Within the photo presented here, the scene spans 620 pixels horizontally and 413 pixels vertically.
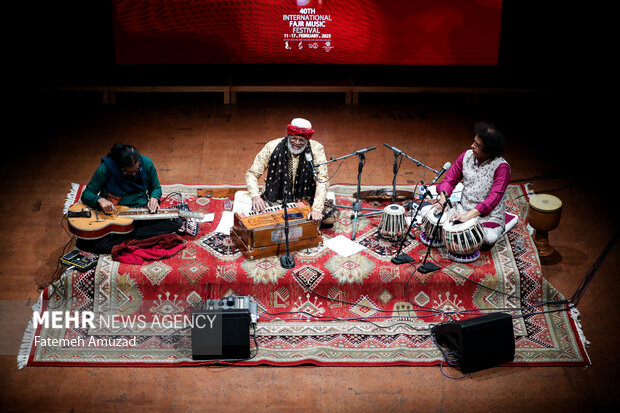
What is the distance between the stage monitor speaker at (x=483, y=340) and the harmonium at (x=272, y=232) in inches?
54.7

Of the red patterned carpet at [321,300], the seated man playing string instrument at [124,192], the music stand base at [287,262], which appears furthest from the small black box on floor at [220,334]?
the seated man playing string instrument at [124,192]

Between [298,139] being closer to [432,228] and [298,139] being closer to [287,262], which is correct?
[287,262]

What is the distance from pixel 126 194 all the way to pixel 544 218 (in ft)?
11.7

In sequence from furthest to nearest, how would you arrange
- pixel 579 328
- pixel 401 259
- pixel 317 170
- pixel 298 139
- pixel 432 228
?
pixel 317 170 → pixel 298 139 → pixel 432 228 → pixel 401 259 → pixel 579 328

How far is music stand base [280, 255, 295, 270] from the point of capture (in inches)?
221

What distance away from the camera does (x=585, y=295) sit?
5828 millimetres

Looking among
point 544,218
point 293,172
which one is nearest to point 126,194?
point 293,172

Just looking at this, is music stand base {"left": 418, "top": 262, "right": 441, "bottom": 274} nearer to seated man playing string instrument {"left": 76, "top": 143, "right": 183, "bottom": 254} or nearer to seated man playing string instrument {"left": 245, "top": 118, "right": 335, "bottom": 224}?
seated man playing string instrument {"left": 245, "top": 118, "right": 335, "bottom": 224}

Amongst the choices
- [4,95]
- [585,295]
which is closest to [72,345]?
[585,295]

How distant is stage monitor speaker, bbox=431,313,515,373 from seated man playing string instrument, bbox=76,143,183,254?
2.52 metres

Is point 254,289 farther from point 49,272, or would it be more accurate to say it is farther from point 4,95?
point 4,95

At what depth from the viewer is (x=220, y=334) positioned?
5035 mm

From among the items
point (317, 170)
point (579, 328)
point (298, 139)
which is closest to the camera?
point (579, 328)

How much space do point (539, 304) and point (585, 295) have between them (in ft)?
1.55
